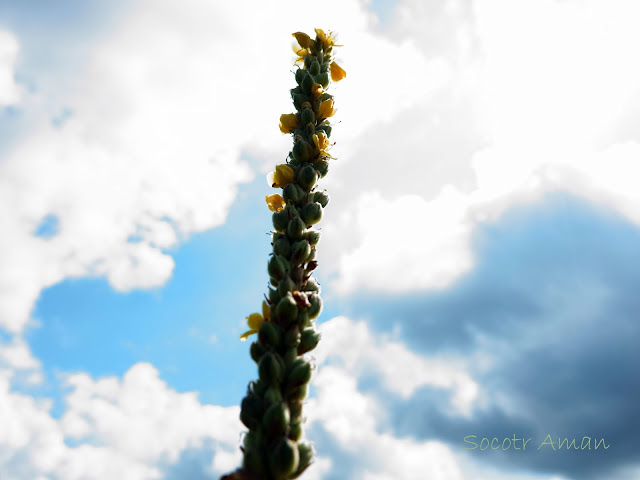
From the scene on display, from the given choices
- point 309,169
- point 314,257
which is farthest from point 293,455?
point 309,169

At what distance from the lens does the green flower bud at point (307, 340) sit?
10.7 ft

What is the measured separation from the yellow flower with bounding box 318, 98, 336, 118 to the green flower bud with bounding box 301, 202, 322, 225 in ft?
3.57

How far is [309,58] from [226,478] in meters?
4.08

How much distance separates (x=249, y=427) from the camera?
2891mm

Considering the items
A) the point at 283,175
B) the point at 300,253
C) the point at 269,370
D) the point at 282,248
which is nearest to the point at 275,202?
the point at 283,175

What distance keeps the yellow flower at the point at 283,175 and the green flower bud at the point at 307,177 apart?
0.29 ft

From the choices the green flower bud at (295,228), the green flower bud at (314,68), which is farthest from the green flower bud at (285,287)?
the green flower bud at (314,68)

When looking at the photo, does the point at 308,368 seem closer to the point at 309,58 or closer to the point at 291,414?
the point at 291,414

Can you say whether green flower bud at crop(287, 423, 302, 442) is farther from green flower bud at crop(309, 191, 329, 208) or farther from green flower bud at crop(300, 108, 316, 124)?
green flower bud at crop(300, 108, 316, 124)

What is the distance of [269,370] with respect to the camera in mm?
2936

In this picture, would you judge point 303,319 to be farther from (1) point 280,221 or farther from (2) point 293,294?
(1) point 280,221

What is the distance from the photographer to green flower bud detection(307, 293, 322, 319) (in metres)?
3.45

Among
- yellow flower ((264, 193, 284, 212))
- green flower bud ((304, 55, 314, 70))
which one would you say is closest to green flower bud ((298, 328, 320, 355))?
yellow flower ((264, 193, 284, 212))

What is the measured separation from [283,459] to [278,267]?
1351mm
